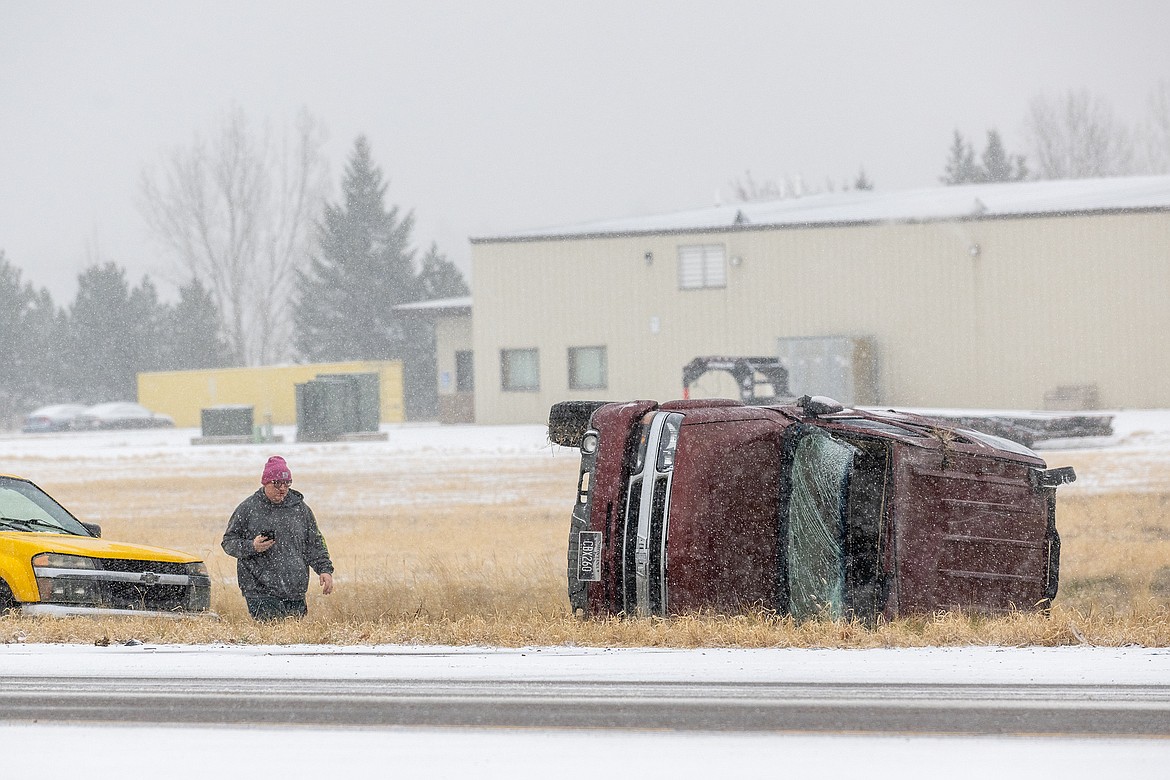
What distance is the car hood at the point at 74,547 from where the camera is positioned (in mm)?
9641

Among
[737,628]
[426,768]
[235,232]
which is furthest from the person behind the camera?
[235,232]

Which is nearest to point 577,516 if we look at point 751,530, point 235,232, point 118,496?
point 751,530

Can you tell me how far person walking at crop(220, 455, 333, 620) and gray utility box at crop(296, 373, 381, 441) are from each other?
31015 millimetres

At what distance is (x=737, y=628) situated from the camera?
833cm

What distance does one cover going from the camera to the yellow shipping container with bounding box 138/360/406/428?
187ft

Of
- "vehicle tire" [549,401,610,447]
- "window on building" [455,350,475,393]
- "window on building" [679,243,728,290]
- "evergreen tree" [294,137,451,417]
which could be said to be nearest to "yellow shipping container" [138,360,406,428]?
"window on building" [455,350,475,393]

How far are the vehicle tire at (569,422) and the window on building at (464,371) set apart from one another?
1607 inches

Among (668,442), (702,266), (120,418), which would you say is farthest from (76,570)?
(120,418)

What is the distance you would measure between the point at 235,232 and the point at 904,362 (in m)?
55.1

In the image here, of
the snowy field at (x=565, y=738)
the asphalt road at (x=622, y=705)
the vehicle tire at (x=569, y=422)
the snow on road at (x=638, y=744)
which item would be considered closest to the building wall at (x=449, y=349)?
the vehicle tire at (x=569, y=422)

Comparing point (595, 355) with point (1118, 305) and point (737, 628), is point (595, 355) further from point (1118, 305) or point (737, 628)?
point (737, 628)

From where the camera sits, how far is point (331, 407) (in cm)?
4109

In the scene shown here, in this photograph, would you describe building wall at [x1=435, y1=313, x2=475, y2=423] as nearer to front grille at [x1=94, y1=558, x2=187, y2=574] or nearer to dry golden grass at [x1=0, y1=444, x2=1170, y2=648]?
dry golden grass at [x1=0, y1=444, x2=1170, y2=648]

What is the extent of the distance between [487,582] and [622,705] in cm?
536
